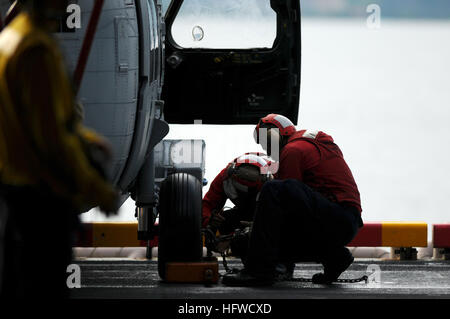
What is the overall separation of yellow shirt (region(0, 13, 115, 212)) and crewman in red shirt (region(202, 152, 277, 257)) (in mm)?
3498

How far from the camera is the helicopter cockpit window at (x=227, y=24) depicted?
8.33 m

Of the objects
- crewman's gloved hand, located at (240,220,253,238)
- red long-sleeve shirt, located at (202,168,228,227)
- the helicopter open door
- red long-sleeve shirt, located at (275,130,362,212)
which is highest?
the helicopter open door

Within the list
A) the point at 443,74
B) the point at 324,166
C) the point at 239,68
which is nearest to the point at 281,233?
the point at 324,166

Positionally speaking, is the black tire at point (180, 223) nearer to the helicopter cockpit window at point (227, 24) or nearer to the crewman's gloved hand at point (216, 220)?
the crewman's gloved hand at point (216, 220)

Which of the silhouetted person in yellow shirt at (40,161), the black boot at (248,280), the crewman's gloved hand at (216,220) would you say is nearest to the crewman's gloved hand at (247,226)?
the crewman's gloved hand at (216,220)

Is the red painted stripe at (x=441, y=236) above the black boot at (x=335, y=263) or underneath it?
underneath

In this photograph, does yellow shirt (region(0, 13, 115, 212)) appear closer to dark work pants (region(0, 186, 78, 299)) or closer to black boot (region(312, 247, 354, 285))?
dark work pants (region(0, 186, 78, 299))

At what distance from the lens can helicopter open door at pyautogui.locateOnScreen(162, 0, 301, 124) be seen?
834 centimetres

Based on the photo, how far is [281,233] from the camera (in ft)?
21.0

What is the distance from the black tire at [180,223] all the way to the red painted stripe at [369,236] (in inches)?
123

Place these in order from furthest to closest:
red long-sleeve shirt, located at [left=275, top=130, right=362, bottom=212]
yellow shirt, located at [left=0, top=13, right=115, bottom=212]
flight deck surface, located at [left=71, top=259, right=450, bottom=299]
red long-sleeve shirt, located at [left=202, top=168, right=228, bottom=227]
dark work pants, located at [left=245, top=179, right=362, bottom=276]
Result: 1. red long-sleeve shirt, located at [left=202, top=168, right=228, bottom=227]
2. red long-sleeve shirt, located at [left=275, top=130, right=362, bottom=212]
3. dark work pants, located at [left=245, top=179, right=362, bottom=276]
4. flight deck surface, located at [left=71, top=259, right=450, bottom=299]
5. yellow shirt, located at [left=0, top=13, right=115, bottom=212]

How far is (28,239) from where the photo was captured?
3477mm

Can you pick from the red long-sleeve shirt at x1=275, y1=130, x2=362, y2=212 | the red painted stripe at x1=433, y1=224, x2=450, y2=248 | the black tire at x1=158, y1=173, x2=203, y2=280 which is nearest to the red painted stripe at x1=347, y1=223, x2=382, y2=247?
the red painted stripe at x1=433, y1=224, x2=450, y2=248

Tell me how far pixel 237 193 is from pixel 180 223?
2.67ft
